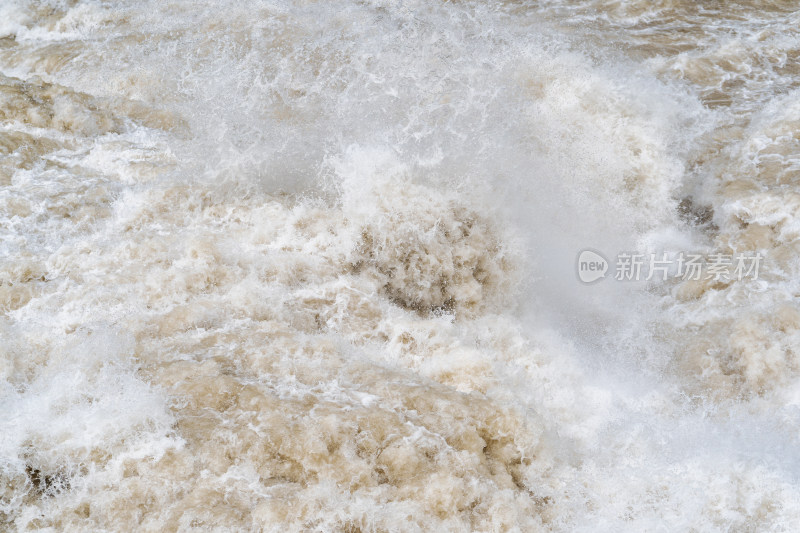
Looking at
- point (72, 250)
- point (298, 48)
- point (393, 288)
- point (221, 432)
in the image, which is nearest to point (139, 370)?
point (221, 432)

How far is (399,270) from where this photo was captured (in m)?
4.66

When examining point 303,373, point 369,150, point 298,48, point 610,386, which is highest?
point 298,48

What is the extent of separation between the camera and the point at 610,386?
378cm

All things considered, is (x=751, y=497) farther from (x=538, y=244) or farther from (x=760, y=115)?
(x=760, y=115)

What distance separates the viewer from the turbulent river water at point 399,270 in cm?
279

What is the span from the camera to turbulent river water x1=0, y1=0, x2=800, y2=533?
279cm

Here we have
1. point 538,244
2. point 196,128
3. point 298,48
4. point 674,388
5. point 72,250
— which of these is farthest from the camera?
point 298,48

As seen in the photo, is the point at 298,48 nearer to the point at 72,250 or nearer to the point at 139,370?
the point at 72,250

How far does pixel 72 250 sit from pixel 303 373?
85.5 inches

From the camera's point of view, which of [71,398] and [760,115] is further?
[760,115]

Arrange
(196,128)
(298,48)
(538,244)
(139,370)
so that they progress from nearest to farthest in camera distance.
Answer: (139,370)
(538,244)
(196,128)
(298,48)

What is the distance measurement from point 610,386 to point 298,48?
17.2 feet

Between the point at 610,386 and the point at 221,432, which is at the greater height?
the point at 221,432

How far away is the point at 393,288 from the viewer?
4609 millimetres
